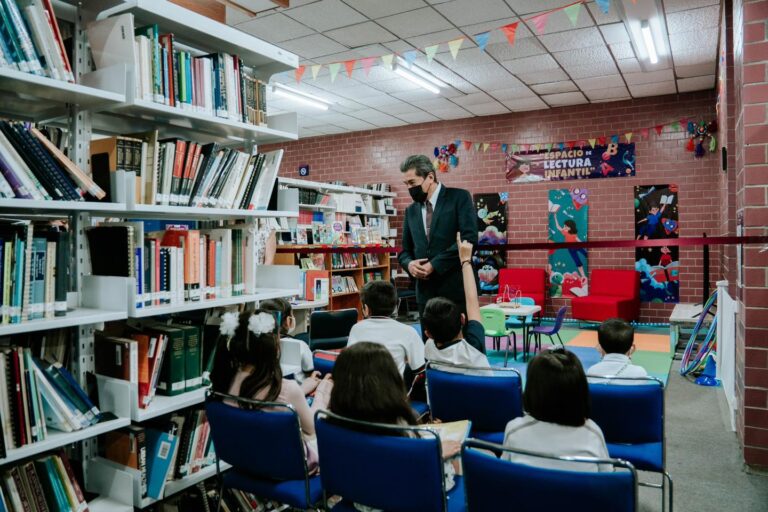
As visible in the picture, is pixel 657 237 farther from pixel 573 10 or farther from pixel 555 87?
pixel 573 10

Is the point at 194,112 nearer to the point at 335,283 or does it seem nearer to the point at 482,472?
the point at 482,472

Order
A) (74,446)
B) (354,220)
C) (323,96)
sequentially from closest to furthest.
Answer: (74,446) < (323,96) < (354,220)

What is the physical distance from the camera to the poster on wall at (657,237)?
797cm

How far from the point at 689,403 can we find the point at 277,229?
15.6 ft

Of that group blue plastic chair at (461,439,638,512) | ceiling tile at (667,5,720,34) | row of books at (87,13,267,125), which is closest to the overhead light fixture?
ceiling tile at (667,5,720,34)

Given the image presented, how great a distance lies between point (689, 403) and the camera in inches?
174

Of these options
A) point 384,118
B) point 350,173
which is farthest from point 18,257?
point 350,173

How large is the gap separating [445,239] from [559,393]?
159 centimetres

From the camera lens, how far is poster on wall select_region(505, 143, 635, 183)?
8289mm

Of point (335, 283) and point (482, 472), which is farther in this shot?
point (335, 283)

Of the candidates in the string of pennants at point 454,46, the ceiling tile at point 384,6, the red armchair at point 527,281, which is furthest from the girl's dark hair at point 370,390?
the red armchair at point 527,281

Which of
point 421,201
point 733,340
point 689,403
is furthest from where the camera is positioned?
point 689,403

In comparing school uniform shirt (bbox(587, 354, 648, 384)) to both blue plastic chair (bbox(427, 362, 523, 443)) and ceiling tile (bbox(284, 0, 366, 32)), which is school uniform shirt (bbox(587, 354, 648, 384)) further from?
ceiling tile (bbox(284, 0, 366, 32))

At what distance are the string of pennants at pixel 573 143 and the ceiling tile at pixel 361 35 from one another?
3891 mm
